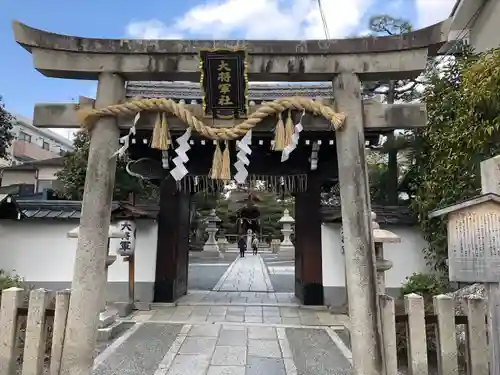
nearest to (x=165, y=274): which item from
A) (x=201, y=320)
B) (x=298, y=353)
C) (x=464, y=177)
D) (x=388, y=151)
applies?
(x=201, y=320)

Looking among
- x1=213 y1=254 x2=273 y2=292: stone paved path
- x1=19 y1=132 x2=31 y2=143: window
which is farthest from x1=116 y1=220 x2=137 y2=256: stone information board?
x1=19 y1=132 x2=31 y2=143: window

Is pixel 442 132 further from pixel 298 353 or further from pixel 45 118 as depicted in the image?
pixel 45 118

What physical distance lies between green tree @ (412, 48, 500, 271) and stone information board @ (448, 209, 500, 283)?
13.5 feet

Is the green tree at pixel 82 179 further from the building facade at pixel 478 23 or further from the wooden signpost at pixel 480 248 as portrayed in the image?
the wooden signpost at pixel 480 248

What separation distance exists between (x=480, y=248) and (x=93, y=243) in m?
3.85

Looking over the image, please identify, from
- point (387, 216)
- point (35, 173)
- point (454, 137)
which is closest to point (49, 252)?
point (387, 216)

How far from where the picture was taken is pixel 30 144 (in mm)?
36875

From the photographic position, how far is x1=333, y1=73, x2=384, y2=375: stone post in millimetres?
3869

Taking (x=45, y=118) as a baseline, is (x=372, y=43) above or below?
above

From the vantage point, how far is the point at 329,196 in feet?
52.1

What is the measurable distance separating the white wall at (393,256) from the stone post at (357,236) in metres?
5.61

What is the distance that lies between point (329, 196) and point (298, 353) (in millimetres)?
10525

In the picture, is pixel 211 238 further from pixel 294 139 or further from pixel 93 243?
pixel 294 139

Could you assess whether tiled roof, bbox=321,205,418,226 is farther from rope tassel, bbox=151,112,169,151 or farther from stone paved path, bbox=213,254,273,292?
rope tassel, bbox=151,112,169,151
